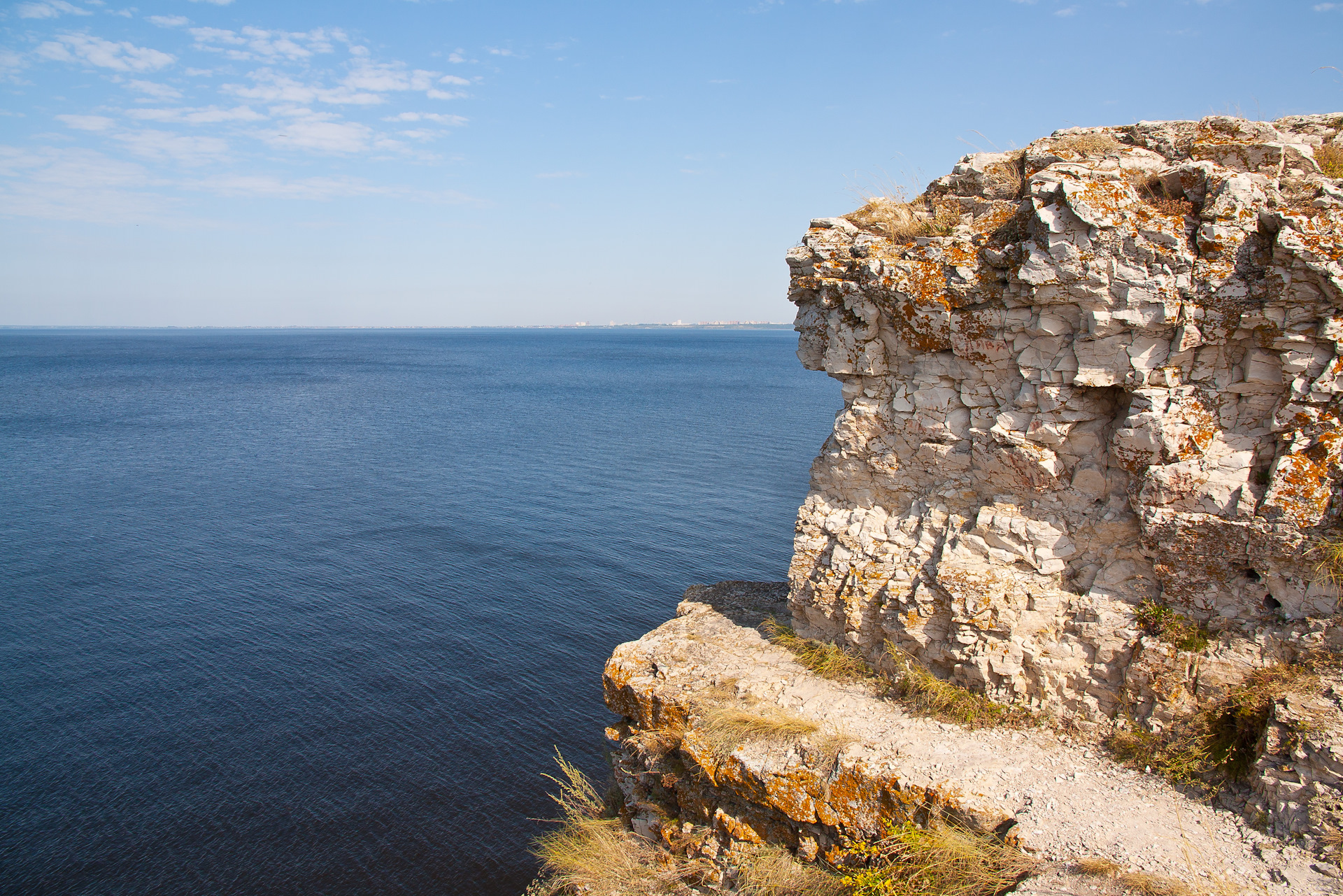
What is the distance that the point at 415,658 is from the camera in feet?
70.3

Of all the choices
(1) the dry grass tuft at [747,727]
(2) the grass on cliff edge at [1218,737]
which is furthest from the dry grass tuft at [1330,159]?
(1) the dry grass tuft at [747,727]

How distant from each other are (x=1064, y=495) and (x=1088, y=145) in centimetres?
490

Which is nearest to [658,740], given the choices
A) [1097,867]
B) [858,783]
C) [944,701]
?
[858,783]

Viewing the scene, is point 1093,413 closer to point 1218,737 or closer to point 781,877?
point 1218,737

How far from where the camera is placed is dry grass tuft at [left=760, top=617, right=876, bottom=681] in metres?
11.8

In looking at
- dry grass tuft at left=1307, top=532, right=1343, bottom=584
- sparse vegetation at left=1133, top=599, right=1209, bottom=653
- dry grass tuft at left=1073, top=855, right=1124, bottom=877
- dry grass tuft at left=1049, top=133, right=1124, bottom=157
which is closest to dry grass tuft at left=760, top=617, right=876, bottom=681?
sparse vegetation at left=1133, top=599, right=1209, bottom=653

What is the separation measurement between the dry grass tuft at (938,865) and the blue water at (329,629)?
863 cm

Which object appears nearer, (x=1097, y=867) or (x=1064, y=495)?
(x=1097, y=867)

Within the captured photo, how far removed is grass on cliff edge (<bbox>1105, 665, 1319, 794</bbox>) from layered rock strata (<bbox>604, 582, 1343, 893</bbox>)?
0.95 ft

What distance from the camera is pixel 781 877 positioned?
32.1ft

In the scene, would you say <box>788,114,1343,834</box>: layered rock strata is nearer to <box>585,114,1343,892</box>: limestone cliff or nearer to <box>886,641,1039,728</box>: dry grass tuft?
<box>585,114,1343,892</box>: limestone cliff

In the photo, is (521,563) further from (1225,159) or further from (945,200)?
(1225,159)

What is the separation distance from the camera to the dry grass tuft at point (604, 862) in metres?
11.1

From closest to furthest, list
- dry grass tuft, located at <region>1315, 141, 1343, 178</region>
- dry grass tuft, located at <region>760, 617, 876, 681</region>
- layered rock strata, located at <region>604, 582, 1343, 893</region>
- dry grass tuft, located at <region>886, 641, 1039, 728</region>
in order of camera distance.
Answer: layered rock strata, located at <region>604, 582, 1343, 893</region> < dry grass tuft, located at <region>1315, 141, 1343, 178</region> < dry grass tuft, located at <region>886, 641, 1039, 728</region> < dry grass tuft, located at <region>760, 617, 876, 681</region>
